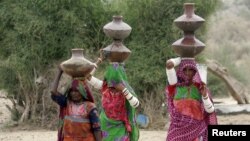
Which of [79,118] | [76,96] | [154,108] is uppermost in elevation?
[76,96]

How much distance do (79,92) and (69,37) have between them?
736 cm

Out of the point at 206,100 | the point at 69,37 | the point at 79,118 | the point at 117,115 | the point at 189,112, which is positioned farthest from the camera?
the point at 69,37

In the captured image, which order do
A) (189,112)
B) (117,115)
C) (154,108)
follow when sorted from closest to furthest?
(189,112)
(117,115)
(154,108)

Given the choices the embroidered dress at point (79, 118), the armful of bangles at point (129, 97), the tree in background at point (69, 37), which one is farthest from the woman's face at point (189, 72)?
the tree in background at point (69, 37)

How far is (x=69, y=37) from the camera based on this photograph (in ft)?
47.9

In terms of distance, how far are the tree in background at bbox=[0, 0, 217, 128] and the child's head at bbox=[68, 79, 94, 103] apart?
6960 millimetres

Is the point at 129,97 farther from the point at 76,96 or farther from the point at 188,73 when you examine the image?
the point at 76,96

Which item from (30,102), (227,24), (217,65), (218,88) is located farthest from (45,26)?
(227,24)

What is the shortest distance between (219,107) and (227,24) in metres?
28.5

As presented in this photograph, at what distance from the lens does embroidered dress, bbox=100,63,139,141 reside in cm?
863

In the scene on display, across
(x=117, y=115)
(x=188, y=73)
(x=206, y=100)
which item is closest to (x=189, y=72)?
(x=188, y=73)

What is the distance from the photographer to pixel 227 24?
151ft

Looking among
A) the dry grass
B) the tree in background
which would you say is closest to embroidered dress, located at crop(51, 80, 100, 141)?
the tree in background

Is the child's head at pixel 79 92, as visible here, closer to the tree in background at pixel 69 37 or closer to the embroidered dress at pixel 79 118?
the embroidered dress at pixel 79 118
